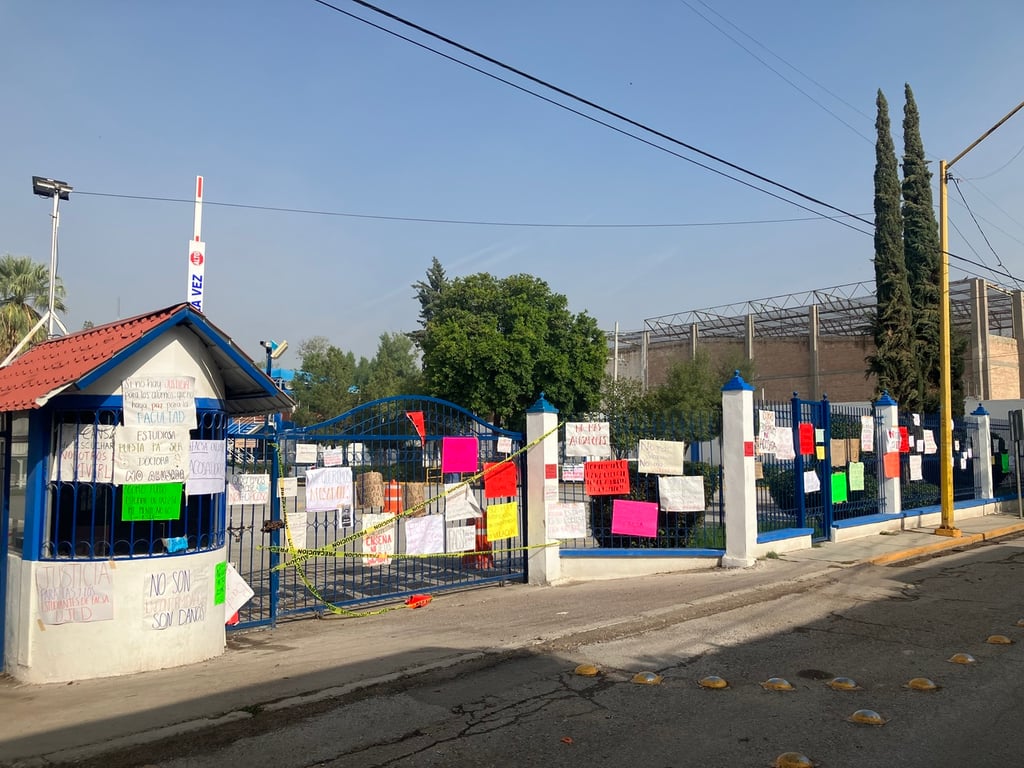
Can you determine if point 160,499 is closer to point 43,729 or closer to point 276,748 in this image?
point 43,729

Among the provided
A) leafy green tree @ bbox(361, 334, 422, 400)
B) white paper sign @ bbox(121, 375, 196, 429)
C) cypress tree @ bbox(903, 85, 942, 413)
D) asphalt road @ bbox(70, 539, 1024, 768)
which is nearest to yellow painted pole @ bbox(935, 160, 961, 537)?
asphalt road @ bbox(70, 539, 1024, 768)

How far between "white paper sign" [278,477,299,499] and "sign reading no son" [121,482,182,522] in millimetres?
1697

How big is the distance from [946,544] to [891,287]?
11.7 meters

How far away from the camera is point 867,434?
16.6 metres

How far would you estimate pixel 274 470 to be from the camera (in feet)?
29.0

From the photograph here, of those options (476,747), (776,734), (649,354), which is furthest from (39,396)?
(649,354)

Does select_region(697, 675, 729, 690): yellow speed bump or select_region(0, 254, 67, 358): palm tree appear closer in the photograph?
select_region(697, 675, 729, 690): yellow speed bump

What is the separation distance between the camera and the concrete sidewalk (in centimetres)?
560

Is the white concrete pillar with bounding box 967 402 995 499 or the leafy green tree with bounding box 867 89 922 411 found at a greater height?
the leafy green tree with bounding box 867 89 922 411

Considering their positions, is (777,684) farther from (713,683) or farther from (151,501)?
(151,501)

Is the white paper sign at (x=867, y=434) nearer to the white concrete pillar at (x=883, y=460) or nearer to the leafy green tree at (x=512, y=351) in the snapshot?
the white concrete pillar at (x=883, y=460)

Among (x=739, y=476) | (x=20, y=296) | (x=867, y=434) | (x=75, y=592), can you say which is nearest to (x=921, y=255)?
(x=867, y=434)

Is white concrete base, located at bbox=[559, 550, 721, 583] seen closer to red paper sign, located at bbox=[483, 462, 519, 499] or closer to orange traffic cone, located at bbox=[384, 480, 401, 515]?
red paper sign, located at bbox=[483, 462, 519, 499]

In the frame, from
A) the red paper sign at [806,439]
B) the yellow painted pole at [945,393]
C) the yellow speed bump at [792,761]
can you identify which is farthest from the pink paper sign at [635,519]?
the yellow painted pole at [945,393]
